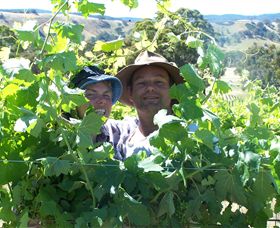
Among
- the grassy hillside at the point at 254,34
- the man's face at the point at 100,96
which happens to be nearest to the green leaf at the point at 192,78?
the man's face at the point at 100,96

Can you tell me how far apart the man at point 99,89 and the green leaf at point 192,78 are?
0.73m

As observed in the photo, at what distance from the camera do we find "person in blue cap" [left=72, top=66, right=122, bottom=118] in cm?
234

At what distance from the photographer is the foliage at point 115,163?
1520 millimetres

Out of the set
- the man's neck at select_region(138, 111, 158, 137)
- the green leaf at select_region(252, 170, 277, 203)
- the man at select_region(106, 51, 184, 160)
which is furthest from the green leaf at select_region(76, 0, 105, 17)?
the man's neck at select_region(138, 111, 158, 137)

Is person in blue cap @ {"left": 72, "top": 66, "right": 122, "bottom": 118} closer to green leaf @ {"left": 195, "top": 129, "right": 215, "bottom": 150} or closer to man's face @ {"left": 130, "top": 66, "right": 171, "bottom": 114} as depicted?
man's face @ {"left": 130, "top": 66, "right": 171, "bottom": 114}

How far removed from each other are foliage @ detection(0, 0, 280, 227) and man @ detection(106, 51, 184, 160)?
1.08 m

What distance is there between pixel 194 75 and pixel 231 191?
34 cm

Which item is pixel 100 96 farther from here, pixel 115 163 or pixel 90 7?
pixel 115 163

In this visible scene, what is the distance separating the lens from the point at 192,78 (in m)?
1.60

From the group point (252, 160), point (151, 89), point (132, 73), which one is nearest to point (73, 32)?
point (252, 160)

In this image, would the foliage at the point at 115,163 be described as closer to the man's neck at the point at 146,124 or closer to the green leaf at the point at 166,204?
the green leaf at the point at 166,204

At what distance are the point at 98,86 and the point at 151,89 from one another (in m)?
0.40

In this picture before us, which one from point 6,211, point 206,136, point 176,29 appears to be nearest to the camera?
point 206,136

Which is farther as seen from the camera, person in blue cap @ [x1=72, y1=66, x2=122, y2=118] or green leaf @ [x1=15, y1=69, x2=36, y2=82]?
person in blue cap @ [x1=72, y1=66, x2=122, y2=118]
